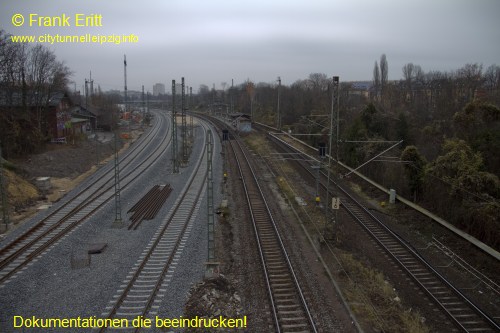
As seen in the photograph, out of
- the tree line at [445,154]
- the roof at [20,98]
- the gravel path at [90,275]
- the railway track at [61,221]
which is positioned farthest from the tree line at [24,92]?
the tree line at [445,154]

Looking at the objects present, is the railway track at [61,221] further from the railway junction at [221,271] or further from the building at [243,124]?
the building at [243,124]

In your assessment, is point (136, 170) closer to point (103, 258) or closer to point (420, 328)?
point (103, 258)

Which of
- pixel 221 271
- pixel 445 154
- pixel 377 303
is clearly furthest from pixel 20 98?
pixel 377 303

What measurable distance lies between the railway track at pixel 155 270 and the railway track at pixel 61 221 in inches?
154

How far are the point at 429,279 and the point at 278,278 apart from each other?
208 inches

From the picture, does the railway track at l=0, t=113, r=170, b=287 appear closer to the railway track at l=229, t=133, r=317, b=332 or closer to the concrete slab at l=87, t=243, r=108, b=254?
the concrete slab at l=87, t=243, r=108, b=254

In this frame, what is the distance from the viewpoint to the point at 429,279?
13.7 metres

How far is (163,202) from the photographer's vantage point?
22062 millimetres

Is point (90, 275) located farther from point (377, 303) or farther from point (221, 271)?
point (377, 303)

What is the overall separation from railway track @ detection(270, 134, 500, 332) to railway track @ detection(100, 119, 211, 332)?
27.1 ft

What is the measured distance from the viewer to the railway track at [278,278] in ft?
34.9

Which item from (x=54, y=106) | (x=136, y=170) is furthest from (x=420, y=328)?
(x=54, y=106)

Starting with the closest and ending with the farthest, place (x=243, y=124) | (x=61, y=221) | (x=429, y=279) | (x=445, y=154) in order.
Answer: (x=429, y=279)
(x=61, y=221)
(x=445, y=154)
(x=243, y=124)

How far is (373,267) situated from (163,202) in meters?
12.1
